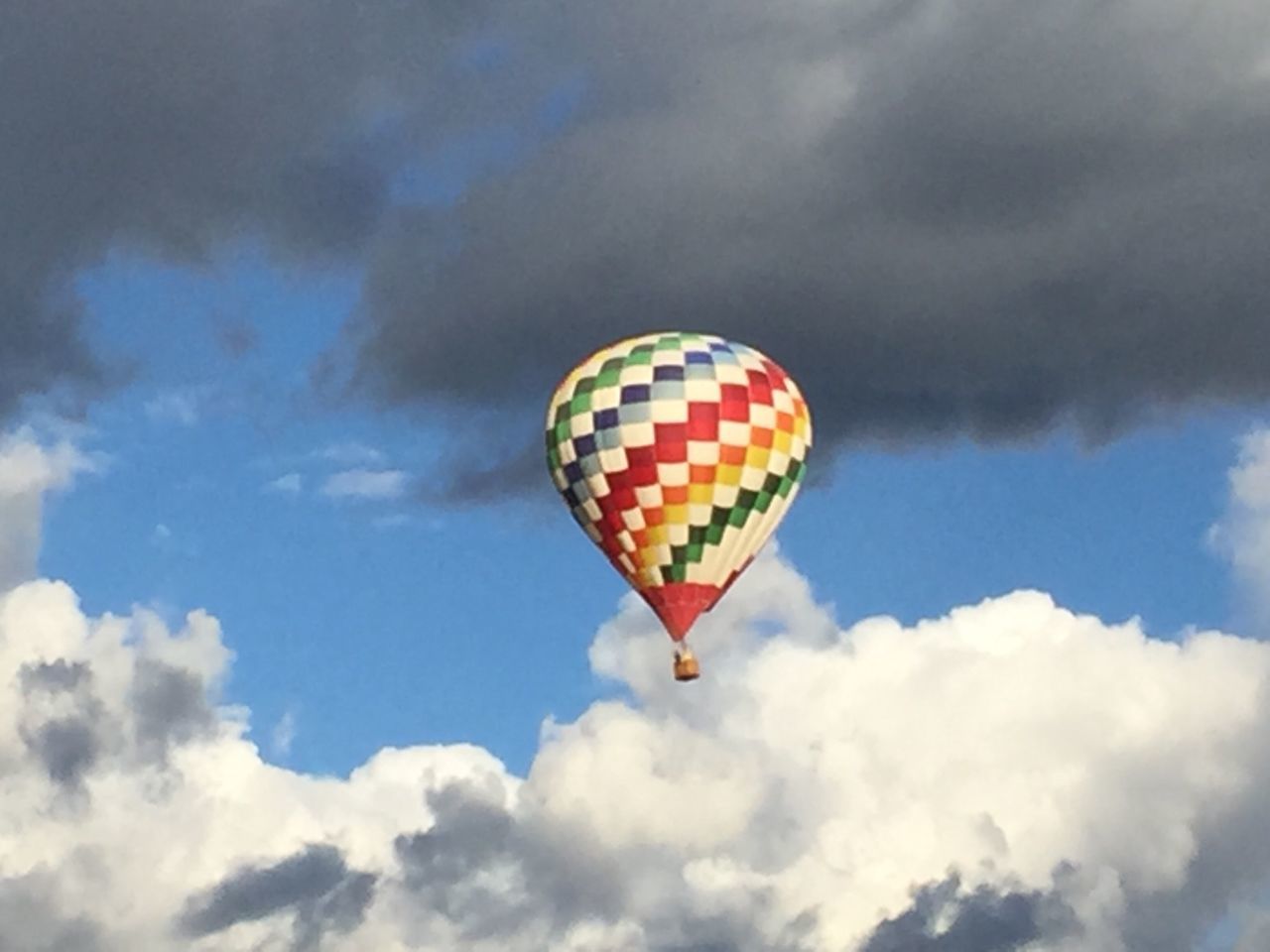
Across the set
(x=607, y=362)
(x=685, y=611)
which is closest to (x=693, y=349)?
(x=607, y=362)

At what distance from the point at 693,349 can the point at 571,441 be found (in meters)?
7.74

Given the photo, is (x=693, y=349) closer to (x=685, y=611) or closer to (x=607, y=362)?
(x=607, y=362)

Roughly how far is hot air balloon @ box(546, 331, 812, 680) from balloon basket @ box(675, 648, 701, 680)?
103 inches

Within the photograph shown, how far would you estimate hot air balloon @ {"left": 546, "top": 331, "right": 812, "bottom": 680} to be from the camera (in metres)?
122

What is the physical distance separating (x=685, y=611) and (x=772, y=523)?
7992 mm

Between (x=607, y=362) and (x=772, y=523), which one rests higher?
(x=607, y=362)

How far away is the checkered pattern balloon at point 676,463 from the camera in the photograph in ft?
402

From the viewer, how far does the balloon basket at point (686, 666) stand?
116 metres

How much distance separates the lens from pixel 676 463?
A: 12244cm

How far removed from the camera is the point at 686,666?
117188 millimetres

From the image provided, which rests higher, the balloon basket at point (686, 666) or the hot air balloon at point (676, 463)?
the hot air balloon at point (676, 463)

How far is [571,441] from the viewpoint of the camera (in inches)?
→ 4902

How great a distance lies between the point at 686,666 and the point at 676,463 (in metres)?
Result: 11.0

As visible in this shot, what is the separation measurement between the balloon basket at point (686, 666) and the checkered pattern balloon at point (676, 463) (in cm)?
235
